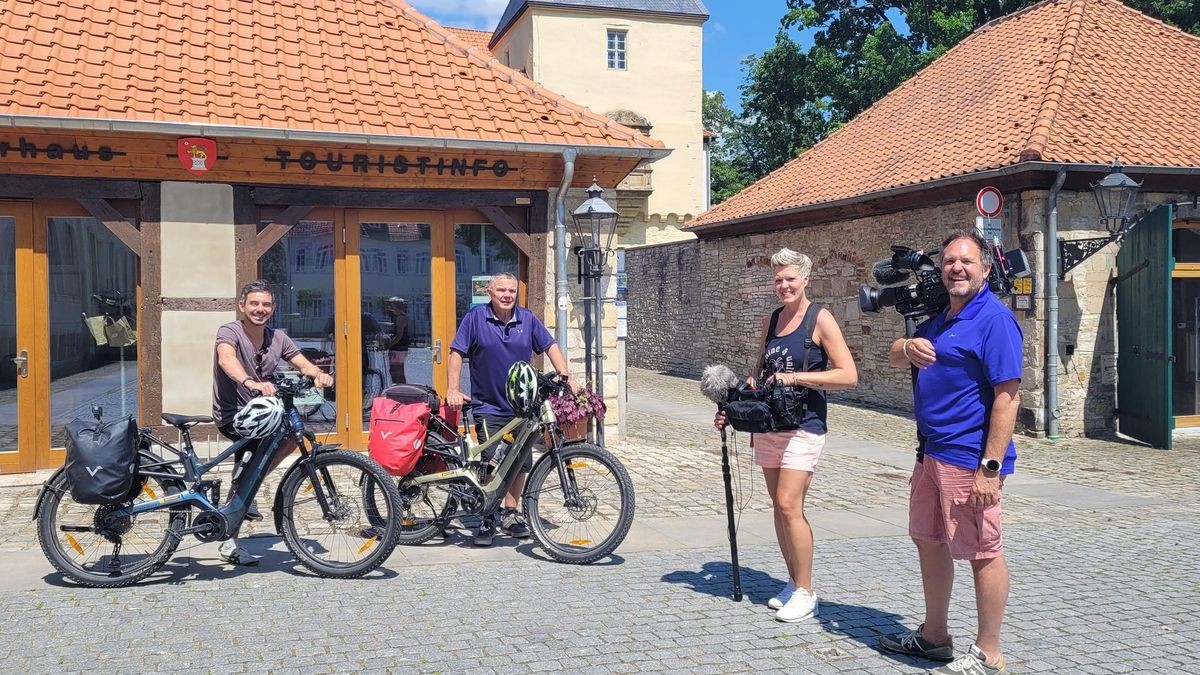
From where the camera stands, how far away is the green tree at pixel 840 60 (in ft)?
88.9

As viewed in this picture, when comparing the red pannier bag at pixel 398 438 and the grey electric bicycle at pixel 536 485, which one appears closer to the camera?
the grey electric bicycle at pixel 536 485

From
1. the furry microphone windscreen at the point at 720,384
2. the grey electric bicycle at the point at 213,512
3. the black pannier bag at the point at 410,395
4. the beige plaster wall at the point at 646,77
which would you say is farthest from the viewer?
the beige plaster wall at the point at 646,77

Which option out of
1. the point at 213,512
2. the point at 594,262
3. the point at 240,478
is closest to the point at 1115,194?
the point at 594,262

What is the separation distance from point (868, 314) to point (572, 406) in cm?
1002

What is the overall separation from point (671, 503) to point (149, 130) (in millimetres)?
5206

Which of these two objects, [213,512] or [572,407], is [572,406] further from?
[213,512]

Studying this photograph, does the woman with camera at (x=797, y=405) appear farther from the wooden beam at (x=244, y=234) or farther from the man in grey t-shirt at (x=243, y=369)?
the wooden beam at (x=244, y=234)

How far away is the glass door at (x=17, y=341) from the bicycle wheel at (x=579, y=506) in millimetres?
5484

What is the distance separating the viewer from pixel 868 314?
15352mm

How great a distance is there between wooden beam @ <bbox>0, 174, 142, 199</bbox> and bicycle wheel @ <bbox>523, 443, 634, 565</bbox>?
5.31m

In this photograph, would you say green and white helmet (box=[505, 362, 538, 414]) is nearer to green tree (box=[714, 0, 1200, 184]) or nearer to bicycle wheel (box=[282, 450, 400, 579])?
bicycle wheel (box=[282, 450, 400, 579])

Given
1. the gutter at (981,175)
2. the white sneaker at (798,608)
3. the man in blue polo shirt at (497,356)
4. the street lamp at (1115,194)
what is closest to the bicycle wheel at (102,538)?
the man in blue polo shirt at (497,356)

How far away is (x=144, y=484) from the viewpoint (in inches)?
219

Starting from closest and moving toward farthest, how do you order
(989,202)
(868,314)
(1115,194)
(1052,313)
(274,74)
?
(274,74)
(1115,194)
(989,202)
(1052,313)
(868,314)
